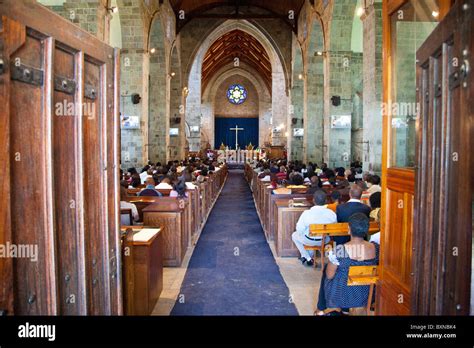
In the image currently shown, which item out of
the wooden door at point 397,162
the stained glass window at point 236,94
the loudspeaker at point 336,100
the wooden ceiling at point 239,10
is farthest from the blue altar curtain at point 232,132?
the wooden door at point 397,162

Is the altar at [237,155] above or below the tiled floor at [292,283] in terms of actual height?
above

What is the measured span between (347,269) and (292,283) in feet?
5.74

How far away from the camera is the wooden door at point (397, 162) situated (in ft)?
7.06

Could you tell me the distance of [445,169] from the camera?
159 cm

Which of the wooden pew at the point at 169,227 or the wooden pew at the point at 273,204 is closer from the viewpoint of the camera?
the wooden pew at the point at 169,227

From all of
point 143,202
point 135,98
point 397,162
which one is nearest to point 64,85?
point 397,162

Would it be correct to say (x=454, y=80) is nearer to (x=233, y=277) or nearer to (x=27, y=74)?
(x=27, y=74)

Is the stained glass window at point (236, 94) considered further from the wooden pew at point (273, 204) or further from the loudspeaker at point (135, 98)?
the wooden pew at point (273, 204)

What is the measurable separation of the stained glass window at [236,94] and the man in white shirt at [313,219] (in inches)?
1199

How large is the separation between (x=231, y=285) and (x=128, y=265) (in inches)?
62.4

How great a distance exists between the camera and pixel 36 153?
149cm

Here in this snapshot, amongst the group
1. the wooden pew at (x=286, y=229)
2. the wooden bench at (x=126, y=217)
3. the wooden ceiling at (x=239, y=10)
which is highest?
the wooden ceiling at (x=239, y=10)
